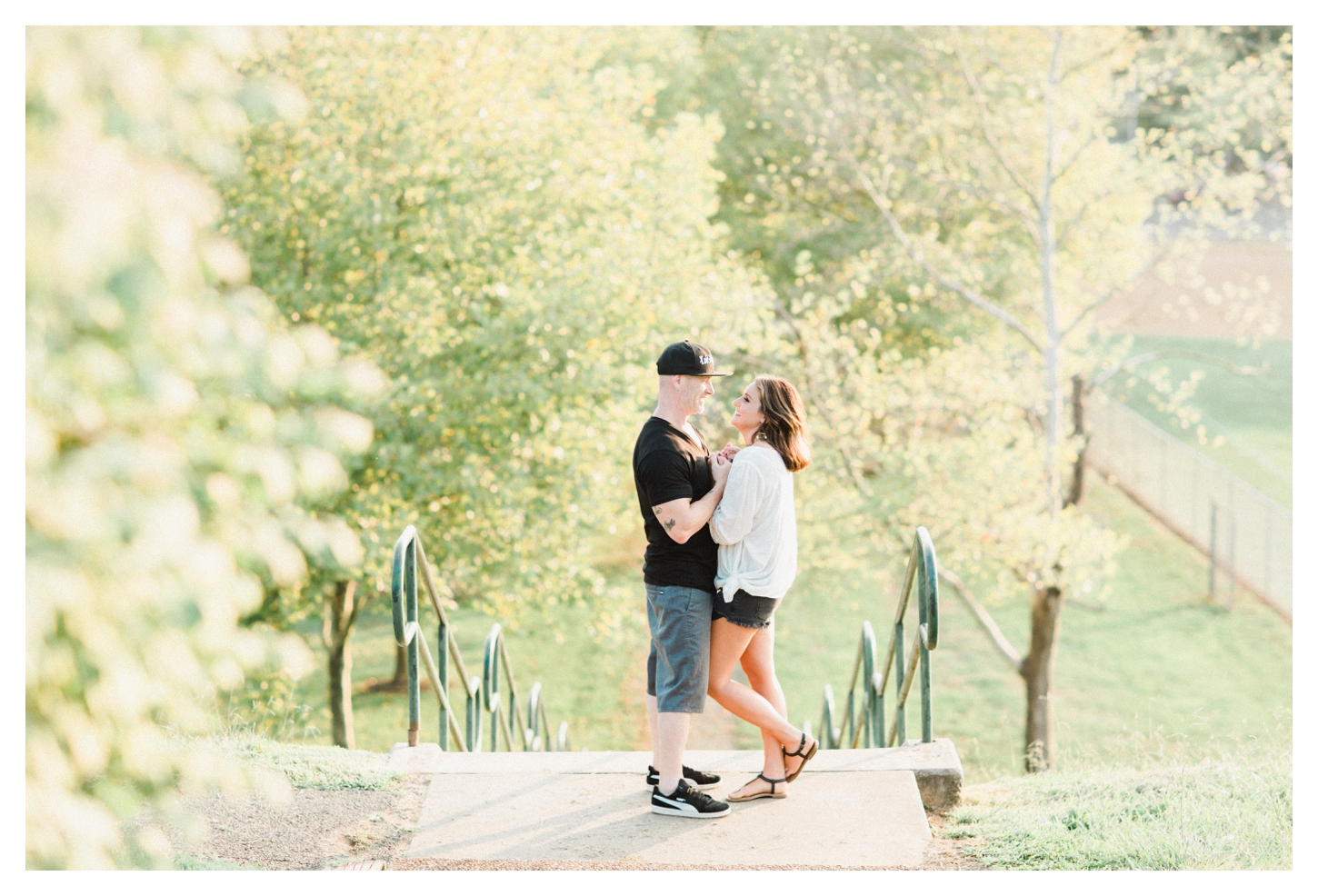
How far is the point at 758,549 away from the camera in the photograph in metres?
4.02

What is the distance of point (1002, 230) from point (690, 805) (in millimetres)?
12299

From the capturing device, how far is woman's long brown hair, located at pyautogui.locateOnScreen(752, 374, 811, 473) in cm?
405

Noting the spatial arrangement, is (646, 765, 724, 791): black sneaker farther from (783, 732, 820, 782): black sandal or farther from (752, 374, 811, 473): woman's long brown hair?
(752, 374, 811, 473): woman's long brown hair

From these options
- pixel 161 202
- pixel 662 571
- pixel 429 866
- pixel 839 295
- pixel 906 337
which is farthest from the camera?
pixel 906 337

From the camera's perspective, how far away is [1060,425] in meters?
11.5

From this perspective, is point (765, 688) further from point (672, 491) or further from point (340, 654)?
point (340, 654)

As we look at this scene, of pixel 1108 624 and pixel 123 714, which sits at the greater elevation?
pixel 123 714

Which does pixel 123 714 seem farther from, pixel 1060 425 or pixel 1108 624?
pixel 1108 624

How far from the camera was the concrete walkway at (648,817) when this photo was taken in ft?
12.6

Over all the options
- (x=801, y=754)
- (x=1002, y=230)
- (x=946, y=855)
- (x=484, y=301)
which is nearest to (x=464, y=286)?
(x=484, y=301)

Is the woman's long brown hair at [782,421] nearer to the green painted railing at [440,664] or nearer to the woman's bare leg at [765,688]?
the woman's bare leg at [765,688]

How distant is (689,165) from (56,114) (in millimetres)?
10426
